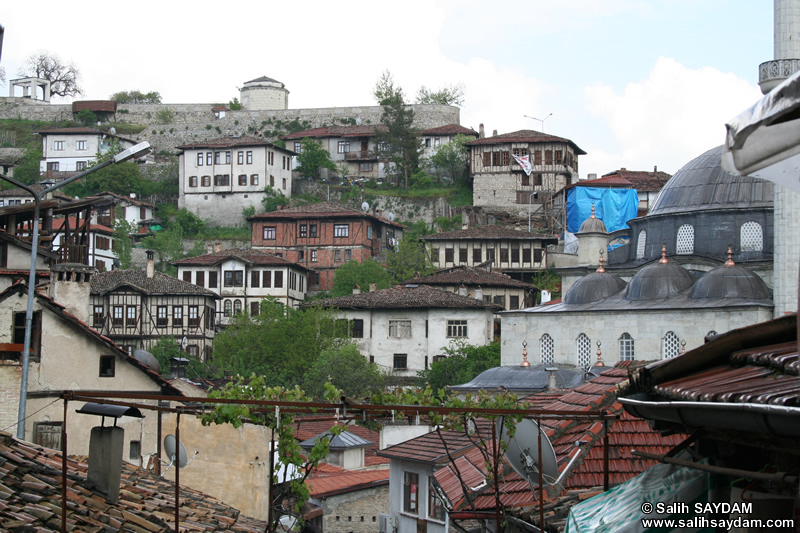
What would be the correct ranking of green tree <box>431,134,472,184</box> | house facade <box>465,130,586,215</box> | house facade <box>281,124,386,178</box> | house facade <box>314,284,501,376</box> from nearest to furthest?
house facade <box>314,284,501,376</box> → house facade <box>465,130,586,215</box> → green tree <box>431,134,472,184</box> → house facade <box>281,124,386,178</box>

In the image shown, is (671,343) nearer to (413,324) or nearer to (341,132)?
(413,324)

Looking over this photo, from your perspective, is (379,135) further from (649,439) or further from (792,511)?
(792,511)

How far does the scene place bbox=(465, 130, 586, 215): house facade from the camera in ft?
277

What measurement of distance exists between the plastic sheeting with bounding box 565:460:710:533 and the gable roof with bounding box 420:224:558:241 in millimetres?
66468

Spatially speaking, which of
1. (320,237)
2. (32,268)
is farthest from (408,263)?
(32,268)

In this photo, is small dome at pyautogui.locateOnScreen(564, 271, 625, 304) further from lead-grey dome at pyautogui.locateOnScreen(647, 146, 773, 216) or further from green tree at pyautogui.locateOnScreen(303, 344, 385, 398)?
green tree at pyautogui.locateOnScreen(303, 344, 385, 398)

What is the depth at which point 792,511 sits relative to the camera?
245 inches

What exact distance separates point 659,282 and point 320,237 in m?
34.7

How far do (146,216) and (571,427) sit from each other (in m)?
77.7

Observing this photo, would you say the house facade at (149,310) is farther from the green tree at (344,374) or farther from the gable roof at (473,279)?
the gable roof at (473,279)

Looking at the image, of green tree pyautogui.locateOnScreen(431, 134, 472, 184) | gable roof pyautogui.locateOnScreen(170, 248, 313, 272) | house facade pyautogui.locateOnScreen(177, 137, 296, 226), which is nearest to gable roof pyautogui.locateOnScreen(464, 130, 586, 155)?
green tree pyautogui.locateOnScreen(431, 134, 472, 184)

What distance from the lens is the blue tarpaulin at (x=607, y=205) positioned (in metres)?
78.3

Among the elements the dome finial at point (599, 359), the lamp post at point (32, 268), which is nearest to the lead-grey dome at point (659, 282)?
the dome finial at point (599, 359)

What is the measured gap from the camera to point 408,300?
64.4 meters
